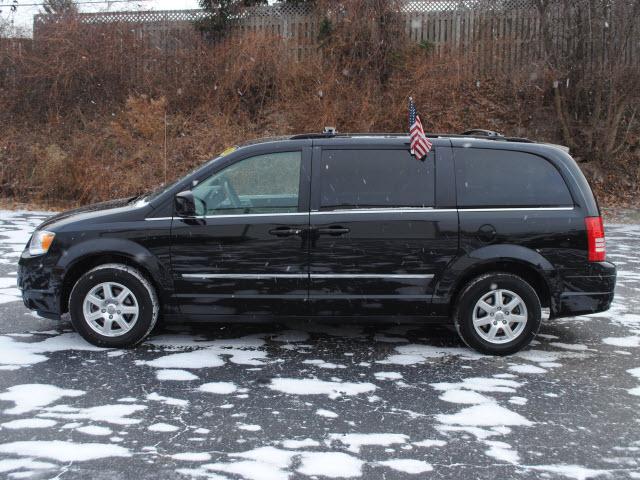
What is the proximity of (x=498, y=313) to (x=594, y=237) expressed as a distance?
39.9 inches

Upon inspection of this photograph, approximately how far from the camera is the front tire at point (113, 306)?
17.6 feet

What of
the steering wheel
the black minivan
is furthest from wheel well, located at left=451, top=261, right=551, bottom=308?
the steering wheel

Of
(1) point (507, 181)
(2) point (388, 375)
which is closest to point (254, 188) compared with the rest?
(2) point (388, 375)

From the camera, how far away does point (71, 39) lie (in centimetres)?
1816

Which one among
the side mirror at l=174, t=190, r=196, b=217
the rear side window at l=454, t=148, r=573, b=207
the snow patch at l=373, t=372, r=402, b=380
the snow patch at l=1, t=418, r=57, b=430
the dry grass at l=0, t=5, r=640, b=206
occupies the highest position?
the dry grass at l=0, t=5, r=640, b=206

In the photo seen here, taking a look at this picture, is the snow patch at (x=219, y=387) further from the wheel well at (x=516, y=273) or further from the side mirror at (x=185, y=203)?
the wheel well at (x=516, y=273)

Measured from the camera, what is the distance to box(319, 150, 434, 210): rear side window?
540 cm

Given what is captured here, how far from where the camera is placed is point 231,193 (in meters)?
5.52

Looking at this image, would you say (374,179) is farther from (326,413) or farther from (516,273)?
(326,413)

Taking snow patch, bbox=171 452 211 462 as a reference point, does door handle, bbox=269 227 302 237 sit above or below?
above

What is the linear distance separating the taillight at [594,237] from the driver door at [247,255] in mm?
2349

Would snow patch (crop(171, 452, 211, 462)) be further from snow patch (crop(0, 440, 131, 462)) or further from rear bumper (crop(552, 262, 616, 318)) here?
rear bumper (crop(552, 262, 616, 318))

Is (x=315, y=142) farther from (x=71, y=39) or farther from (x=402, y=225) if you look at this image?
(x=71, y=39)

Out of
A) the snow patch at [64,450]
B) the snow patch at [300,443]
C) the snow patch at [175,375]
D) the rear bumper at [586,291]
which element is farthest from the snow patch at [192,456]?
the rear bumper at [586,291]
